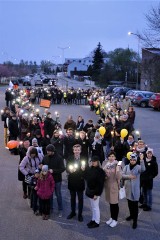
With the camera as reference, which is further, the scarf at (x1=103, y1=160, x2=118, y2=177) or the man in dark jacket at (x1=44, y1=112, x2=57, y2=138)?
the man in dark jacket at (x1=44, y1=112, x2=57, y2=138)

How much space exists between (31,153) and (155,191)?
12.5 feet

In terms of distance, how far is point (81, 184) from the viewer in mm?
8758

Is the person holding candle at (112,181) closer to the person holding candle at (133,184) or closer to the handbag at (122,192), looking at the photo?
the handbag at (122,192)

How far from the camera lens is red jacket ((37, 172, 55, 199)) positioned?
8742mm

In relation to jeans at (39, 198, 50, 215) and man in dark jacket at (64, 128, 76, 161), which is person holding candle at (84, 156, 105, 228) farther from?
man in dark jacket at (64, 128, 76, 161)

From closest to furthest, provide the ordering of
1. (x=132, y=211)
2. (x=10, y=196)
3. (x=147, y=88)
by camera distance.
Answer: (x=132, y=211) → (x=10, y=196) → (x=147, y=88)

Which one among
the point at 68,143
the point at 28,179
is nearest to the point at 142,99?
the point at 68,143

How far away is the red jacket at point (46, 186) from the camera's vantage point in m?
8.74

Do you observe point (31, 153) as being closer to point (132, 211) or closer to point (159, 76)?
point (132, 211)

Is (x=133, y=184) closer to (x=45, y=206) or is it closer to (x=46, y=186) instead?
(x=46, y=186)

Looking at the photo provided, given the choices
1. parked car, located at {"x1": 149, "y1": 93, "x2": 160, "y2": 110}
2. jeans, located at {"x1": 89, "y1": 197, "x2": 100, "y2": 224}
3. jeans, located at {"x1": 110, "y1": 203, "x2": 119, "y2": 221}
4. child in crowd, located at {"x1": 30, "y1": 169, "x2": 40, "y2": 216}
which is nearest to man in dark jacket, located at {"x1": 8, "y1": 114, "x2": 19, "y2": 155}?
child in crowd, located at {"x1": 30, "y1": 169, "x2": 40, "y2": 216}

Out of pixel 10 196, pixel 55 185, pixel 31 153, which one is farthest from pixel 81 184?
pixel 10 196

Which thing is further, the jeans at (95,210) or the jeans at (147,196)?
the jeans at (147,196)

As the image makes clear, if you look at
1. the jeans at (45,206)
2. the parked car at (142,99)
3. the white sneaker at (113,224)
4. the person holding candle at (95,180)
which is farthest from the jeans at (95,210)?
the parked car at (142,99)
